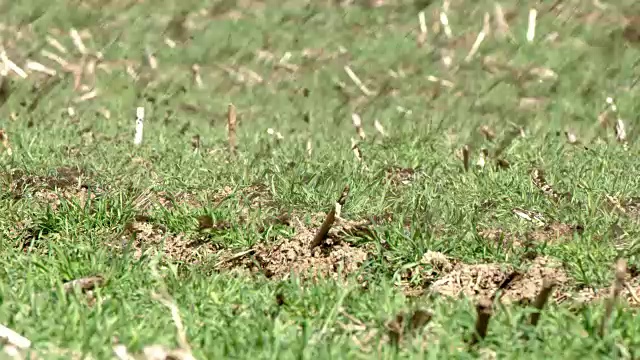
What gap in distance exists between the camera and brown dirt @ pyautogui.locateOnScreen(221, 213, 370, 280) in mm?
4520

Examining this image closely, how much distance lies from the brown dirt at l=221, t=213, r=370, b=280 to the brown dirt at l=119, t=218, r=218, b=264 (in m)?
0.19

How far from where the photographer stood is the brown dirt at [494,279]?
4133mm

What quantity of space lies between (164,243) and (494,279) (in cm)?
144

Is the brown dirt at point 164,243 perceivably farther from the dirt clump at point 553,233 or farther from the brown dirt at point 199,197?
the dirt clump at point 553,233

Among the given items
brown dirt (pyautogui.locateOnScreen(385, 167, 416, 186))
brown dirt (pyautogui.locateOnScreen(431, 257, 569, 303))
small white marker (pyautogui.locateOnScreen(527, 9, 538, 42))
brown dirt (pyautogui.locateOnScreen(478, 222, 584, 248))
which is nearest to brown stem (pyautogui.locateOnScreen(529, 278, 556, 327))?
brown dirt (pyautogui.locateOnScreen(431, 257, 569, 303))

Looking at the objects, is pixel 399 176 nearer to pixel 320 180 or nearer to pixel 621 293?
pixel 320 180

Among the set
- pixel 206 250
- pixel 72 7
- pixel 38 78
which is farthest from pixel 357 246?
pixel 72 7

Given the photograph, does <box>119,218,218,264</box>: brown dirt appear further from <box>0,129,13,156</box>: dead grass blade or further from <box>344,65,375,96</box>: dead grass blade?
<box>344,65,375,96</box>: dead grass blade

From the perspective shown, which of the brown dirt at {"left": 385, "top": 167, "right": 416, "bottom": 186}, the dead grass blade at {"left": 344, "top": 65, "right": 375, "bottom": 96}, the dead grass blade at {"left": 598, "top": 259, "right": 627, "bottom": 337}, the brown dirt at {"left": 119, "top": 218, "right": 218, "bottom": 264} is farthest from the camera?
the dead grass blade at {"left": 344, "top": 65, "right": 375, "bottom": 96}

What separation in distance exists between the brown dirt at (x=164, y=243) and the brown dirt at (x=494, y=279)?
1.09m

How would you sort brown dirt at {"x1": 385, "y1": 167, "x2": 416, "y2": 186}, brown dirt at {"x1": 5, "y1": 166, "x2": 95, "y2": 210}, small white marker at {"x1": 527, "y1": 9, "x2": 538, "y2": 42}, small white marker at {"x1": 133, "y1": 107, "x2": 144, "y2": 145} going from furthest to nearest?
small white marker at {"x1": 527, "y1": 9, "x2": 538, "y2": 42}
small white marker at {"x1": 133, "y1": 107, "x2": 144, "y2": 145}
brown dirt at {"x1": 385, "y1": 167, "x2": 416, "y2": 186}
brown dirt at {"x1": 5, "y1": 166, "x2": 95, "y2": 210}

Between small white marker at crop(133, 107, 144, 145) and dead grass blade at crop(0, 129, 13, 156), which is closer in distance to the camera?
dead grass blade at crop(0, 129, 13, 156)

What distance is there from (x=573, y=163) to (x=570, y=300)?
8.11 feet

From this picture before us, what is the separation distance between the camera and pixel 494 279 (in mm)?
4258
